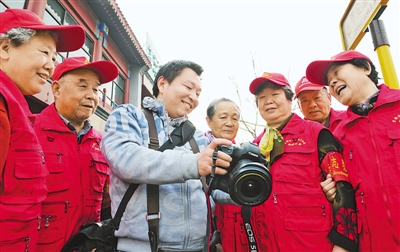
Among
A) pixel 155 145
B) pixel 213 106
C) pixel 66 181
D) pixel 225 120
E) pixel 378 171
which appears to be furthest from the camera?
pixel 213 106

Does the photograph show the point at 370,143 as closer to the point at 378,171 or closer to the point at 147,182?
the point at 378,171

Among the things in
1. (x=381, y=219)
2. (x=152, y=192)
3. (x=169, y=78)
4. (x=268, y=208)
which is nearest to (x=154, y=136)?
(x=152, y=192)

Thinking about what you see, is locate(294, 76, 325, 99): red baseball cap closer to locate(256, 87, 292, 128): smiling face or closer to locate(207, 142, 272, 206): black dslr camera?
locate(256, 87, 292, 128): smiling face

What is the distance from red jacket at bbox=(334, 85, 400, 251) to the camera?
1.62 meters

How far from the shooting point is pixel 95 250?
161cm

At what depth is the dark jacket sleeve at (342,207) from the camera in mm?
1718

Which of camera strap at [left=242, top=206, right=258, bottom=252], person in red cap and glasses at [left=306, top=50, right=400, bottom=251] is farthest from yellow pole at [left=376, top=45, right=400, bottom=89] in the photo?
camera strap at [left=242, top=206, right=258, bottom=252]

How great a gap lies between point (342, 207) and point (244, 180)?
93cm

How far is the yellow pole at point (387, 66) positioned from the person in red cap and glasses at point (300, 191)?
713mm

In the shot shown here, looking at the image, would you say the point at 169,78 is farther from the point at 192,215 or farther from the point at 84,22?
the point at 84,22

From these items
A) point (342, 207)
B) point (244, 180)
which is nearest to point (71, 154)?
point (244, 180)

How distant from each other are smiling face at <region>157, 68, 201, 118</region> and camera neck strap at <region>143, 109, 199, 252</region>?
0.11 metres

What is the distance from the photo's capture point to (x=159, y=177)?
49.8 inches

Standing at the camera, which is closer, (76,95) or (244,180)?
(244,180)
